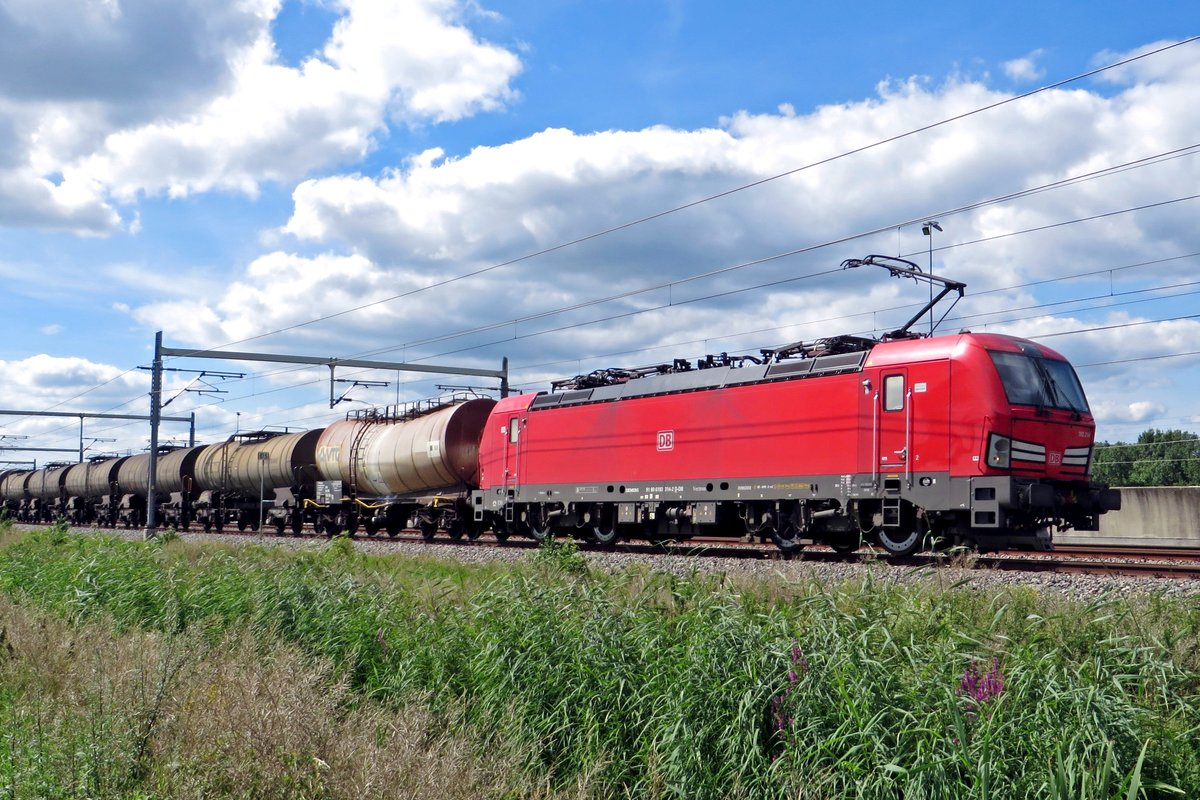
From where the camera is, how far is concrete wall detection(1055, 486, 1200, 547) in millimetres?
24125

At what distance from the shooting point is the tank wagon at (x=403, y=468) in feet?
92.4

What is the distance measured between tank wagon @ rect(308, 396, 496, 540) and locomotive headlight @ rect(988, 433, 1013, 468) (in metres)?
15.8

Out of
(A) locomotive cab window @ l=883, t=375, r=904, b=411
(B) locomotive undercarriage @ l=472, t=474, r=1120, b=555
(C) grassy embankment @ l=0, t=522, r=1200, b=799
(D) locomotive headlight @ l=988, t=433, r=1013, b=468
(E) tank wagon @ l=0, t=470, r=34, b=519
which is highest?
(A) locomotive cab window @ l=883, t=375, r=904, b=411

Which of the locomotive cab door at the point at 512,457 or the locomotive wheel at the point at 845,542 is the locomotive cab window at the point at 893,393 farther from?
the locomotive cab door at the point at 512,457

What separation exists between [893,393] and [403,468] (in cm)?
1633

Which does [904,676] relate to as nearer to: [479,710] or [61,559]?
[479,710]

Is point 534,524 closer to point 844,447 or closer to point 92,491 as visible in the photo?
point 844,447

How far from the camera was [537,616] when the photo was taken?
9.98 metres

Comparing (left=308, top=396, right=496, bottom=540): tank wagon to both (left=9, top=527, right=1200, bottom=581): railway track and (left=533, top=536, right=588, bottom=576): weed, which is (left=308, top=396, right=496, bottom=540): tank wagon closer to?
(left=9, top=527, right=1200, bottom=581): railway track

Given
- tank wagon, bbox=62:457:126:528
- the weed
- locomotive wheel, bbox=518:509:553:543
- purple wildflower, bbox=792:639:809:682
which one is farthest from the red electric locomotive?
tank wagon, bbox=62:457:126:528

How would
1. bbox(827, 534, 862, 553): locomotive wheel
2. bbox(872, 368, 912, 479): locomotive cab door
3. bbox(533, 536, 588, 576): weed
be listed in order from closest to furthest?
bbox(533, 536, 588, 576): weed, bbox(872, 368, 912, 479): locomotive cab door, bbox(827, 534, 862, 553): locomotive wheel

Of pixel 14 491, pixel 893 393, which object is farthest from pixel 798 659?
pixel 14 491

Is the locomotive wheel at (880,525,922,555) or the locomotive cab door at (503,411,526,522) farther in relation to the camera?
the locomotive cab door at (503,411,526,522)

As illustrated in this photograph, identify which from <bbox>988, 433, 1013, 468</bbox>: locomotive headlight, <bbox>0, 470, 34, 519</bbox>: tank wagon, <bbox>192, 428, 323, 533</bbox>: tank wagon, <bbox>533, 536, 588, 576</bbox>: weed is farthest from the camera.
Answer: <bbox>0, 470, 34, 519</bbox>: tank wagon
